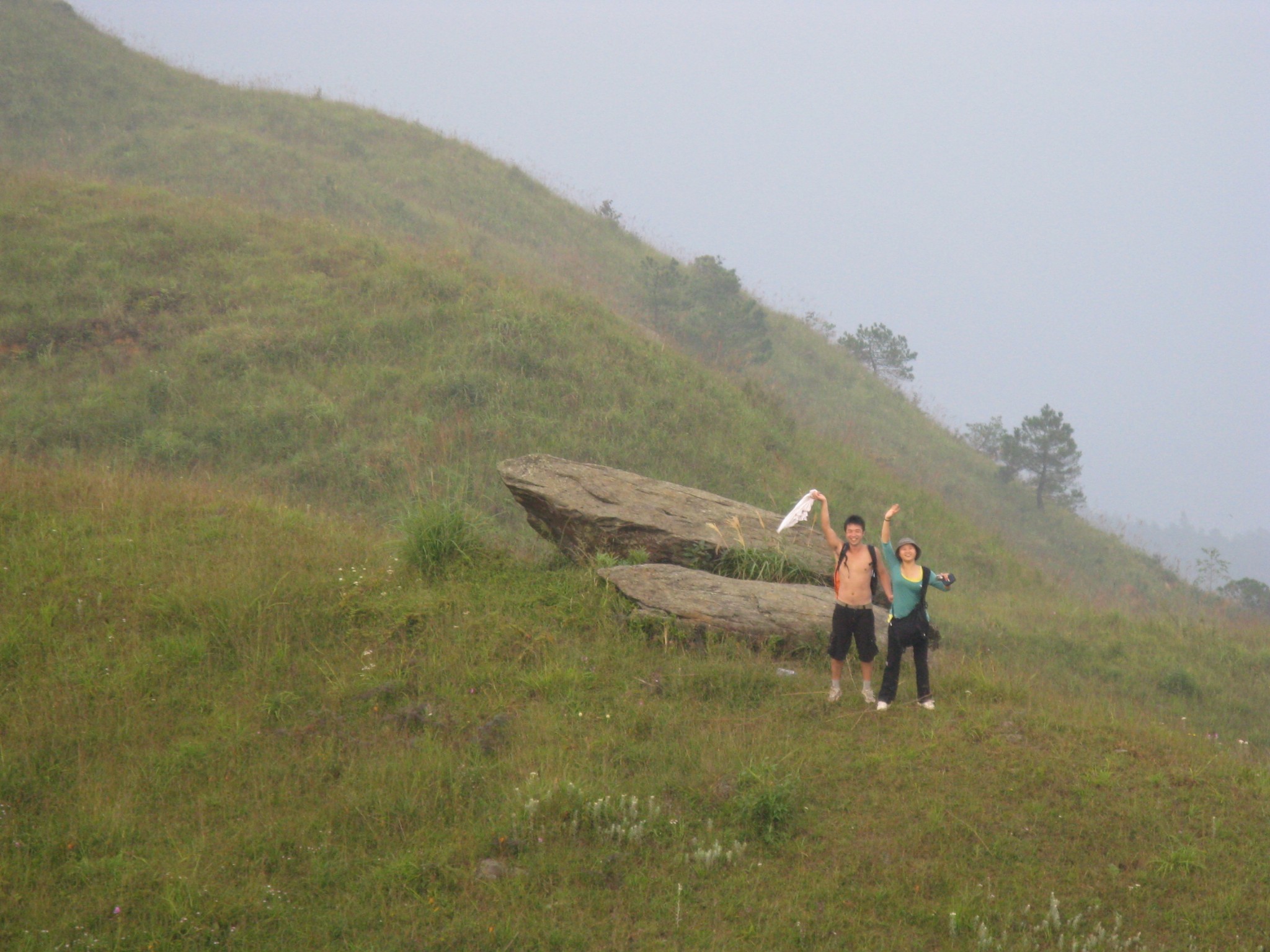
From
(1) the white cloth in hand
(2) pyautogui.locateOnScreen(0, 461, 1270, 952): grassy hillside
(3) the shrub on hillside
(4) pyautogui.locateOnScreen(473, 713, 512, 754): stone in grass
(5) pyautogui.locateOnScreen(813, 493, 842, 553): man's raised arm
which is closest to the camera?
(2) pyautogui.locateOnScreen(0, 461, 1270, 952): grassy hillside

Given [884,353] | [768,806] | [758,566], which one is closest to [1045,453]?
[884,353]

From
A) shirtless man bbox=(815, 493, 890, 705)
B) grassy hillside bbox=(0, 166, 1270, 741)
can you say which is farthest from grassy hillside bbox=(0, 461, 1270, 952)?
grassy hillside bbox=(0, 166, 1270, 741)

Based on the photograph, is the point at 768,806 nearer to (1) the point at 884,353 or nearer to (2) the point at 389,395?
(2) the point at 389,395

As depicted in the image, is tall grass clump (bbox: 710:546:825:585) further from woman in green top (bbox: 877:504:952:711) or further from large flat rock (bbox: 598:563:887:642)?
woman in green top (bbox: 877:504:952:711)

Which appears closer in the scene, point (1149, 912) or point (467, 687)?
point (1149, 912)

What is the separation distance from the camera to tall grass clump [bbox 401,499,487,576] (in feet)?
26.5

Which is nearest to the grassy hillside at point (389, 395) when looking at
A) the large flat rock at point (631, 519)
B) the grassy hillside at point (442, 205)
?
the grassy hillside at point (442, 205)

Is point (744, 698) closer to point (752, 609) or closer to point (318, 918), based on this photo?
point (752, 609)

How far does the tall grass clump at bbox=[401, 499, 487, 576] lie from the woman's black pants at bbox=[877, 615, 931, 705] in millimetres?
4112

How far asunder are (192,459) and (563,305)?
852 centimetres

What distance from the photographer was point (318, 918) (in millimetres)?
4270

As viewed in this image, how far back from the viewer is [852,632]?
22.4 ft

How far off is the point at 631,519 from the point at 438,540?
200 cm

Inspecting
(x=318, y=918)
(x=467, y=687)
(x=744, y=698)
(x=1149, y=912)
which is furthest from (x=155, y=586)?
(x=1149, y=912)
